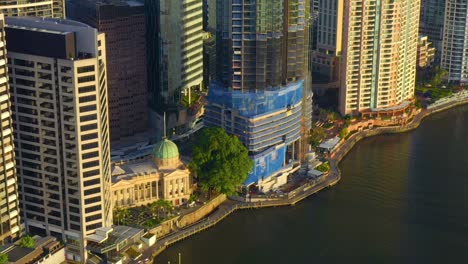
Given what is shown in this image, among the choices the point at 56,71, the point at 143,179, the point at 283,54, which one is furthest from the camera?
the point at 283,54

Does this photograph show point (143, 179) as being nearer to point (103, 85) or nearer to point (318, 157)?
point (103, 85)

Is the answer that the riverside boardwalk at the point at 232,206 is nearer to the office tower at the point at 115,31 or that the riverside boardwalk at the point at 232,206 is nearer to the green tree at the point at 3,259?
the green tree at the point at 3,259

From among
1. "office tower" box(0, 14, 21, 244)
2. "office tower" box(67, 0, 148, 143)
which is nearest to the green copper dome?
"office tower" box(67, 0, 148, 143)

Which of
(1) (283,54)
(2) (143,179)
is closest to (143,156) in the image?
(2) (143,179)

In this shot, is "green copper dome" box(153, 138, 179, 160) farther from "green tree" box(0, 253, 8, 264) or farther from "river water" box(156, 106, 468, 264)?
"green tree" box(0, 253, 8, 264)

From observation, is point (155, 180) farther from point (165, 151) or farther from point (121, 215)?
point (121, 215)

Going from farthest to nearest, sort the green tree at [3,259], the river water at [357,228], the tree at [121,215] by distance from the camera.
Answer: the tree at [121,215] → the river water at [357,228] → the green tree at [3,259]

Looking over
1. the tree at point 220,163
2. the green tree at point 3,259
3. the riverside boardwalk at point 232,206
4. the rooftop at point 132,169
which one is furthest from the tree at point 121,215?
the green tree at point 3,259
